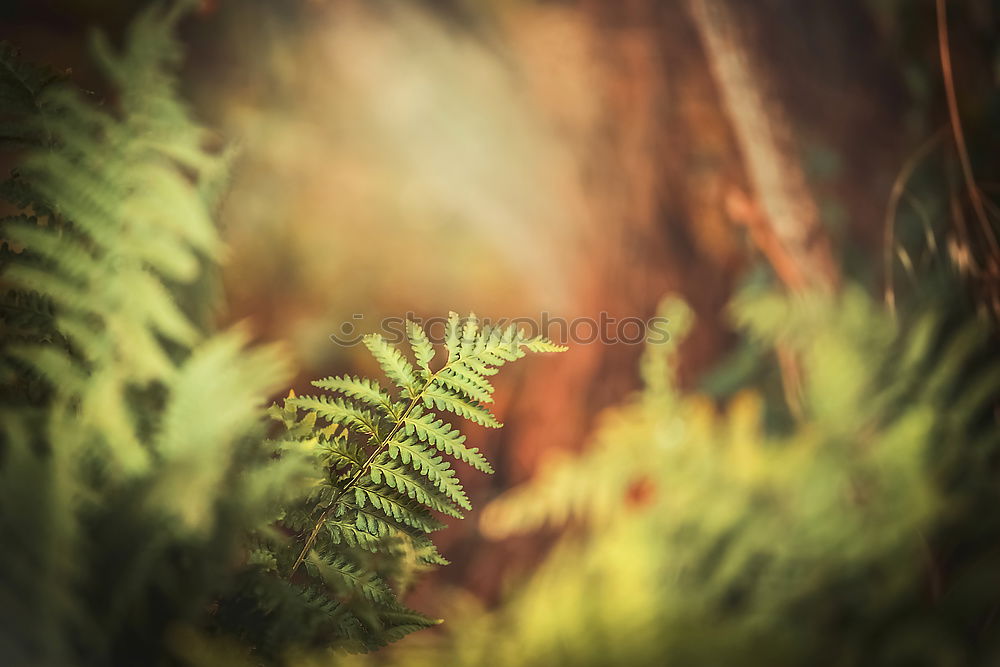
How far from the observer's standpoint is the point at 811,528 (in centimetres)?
90

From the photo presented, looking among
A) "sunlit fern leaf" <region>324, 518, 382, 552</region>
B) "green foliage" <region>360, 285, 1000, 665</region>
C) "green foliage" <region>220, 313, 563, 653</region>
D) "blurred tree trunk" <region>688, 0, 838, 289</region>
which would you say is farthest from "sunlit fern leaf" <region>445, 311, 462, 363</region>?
"blurred tree trunk" <region>688, 0, 838, 289</region>

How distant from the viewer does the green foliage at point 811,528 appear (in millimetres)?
615

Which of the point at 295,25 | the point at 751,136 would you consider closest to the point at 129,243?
the point at 295,25

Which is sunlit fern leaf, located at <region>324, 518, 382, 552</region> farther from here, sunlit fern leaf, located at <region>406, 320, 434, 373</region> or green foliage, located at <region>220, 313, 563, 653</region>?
sunlit fern leaf, located at <region>406, 320, 434, 373</region>

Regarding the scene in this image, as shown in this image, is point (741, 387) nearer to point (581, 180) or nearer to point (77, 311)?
point (581, 180)

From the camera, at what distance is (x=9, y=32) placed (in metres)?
0.94

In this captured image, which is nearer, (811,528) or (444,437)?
(444,437)

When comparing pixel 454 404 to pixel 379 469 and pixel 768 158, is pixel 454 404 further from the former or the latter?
pixel 768 158

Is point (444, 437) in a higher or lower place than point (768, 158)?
lower

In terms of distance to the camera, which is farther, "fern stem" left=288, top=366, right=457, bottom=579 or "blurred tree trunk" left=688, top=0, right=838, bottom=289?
"blurred tree trunk" left=688, top=0, right=838, bottom=289

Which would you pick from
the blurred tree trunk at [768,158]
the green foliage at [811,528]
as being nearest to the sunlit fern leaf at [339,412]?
the green foliage at [811,528]

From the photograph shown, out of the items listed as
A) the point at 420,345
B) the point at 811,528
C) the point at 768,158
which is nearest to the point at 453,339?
the point at 420,345

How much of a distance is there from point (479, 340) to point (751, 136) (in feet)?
4.27

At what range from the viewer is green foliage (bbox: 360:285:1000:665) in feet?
2.02
